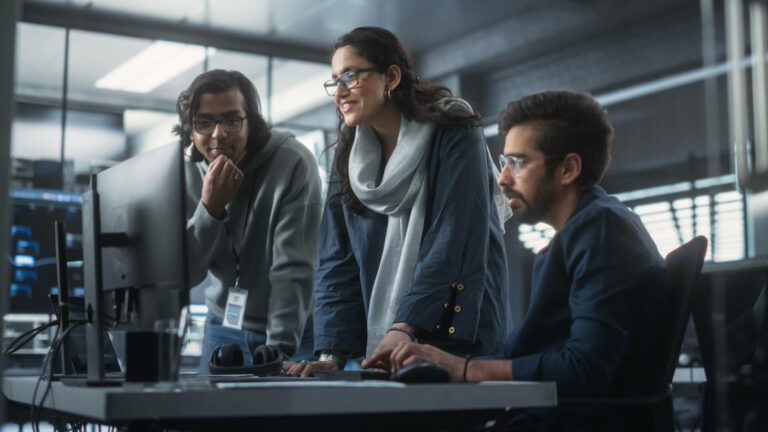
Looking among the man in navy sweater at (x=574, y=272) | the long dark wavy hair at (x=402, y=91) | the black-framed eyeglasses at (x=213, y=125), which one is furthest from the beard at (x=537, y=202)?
the black-framed eyeglasses at (x=213, y=125)

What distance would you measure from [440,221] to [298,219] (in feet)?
1.38

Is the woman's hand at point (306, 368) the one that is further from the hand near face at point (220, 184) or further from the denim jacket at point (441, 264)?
the hand near face at point (220, 184)

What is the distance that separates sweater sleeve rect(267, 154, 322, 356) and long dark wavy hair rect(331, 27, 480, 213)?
0.35 ft

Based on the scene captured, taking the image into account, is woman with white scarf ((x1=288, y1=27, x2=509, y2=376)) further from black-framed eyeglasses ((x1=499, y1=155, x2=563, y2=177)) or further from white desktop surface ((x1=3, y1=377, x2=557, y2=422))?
white desktop surface ((x1=3, y1=377, x2=557, y2=422))

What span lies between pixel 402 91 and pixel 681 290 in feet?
2.77

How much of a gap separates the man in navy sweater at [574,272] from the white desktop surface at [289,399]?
169 mm

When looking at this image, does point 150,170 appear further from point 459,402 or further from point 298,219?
point 298,219

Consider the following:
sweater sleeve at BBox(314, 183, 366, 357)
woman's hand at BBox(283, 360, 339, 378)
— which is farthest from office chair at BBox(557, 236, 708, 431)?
sweater sleeve at BBox(314, 183, 366, 357)

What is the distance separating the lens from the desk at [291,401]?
3.06 feet

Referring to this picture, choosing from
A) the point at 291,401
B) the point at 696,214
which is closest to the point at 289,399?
the point at 291,401

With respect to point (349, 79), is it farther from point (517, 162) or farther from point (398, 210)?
point (517, 162)

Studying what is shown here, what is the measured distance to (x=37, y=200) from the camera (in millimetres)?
5742

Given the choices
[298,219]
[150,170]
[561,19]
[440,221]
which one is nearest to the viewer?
[150,170]

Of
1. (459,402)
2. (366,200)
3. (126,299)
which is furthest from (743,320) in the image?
(126,299)
